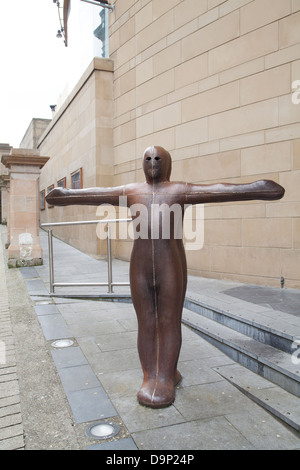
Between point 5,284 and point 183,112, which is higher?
point 183,112

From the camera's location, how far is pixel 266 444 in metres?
2.02

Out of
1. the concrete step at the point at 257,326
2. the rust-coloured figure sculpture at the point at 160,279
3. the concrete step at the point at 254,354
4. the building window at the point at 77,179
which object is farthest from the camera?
the building window at the point at 77,179

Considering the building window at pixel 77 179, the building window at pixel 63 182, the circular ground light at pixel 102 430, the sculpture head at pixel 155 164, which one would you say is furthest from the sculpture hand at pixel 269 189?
the building window at pixel 63 182

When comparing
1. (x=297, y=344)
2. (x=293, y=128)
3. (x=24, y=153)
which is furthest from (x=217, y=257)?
(x=24, y=153)

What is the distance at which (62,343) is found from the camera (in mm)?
3520

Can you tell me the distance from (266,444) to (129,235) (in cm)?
621

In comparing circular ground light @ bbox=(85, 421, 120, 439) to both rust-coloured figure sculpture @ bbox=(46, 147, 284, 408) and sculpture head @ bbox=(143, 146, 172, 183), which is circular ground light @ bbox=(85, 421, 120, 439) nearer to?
rust-coloured figure sculpture @ bbox=(46, 147, 284, 408)

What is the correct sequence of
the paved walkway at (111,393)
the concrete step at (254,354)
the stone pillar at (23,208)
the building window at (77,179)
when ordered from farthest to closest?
1. the building window at (77,179)
2. the stone pillar at (23,208)
3. the concrete step at (254,354)
4. the paved walkway at (111,393)

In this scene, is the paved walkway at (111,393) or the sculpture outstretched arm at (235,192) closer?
the paved walkway at (111,393)

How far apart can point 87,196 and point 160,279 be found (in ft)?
2.63

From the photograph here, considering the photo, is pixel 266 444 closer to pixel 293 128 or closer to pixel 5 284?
pixel 293 128

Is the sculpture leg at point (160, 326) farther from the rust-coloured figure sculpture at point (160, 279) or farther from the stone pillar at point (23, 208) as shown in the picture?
the stone pillar at point (23, 208)

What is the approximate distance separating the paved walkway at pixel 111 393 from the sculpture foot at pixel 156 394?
4 centimetres

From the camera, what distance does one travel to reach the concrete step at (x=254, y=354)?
2.62 m
